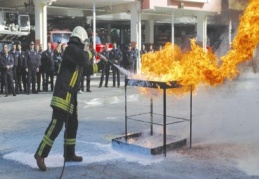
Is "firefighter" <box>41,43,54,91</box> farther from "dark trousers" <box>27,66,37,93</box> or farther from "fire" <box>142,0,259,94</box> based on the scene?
"fire" <box>142,0,259,94</box>

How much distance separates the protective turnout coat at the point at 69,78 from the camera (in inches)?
216

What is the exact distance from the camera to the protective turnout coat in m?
5.50

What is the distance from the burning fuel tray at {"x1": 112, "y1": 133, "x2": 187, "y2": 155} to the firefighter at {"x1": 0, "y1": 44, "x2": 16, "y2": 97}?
301 inches

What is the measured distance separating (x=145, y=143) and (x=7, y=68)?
8.18m

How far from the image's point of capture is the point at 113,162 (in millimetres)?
5863

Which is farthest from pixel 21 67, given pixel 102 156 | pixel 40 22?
pixel 102 156

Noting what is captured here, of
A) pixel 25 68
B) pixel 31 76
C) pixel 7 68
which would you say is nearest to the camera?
pixel 7 68

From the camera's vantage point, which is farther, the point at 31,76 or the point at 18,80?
the point at 18,80

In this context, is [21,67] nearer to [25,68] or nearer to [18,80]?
[25,68]

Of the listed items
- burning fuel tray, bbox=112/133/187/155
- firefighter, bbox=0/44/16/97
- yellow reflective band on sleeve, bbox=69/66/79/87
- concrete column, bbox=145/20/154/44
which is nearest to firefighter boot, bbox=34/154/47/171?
yellow reflective band on sleeve, bbox=69/66/79/87

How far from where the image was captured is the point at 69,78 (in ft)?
18.3

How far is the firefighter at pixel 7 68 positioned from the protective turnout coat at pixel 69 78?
841cm

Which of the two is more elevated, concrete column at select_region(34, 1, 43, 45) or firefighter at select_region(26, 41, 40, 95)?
concrete column at select_region(34, 1, 43, 45)

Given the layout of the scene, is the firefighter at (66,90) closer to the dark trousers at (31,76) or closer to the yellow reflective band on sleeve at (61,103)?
the yellow reflective band on sleeve at (61,103)
